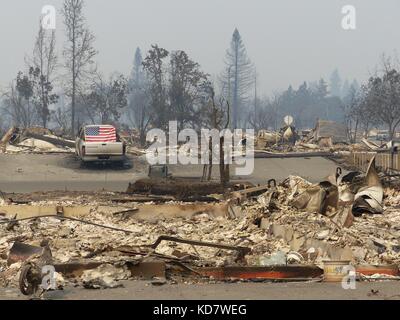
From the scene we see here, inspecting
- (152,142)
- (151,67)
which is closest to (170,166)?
(152,142)

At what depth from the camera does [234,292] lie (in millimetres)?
8062

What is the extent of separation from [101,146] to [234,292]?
20.4 metres

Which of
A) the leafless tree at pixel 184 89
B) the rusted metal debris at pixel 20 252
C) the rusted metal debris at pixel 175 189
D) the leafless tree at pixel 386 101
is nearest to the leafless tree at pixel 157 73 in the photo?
the leafless tree at pixel 184 89

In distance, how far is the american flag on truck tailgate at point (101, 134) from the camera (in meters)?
28.0

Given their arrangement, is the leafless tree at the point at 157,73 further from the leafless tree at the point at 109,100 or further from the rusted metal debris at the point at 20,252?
the rusted metal debris at the point at 20,252

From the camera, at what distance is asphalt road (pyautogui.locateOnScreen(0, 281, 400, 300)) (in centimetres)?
776

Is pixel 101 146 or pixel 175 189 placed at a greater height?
pixel 101 146

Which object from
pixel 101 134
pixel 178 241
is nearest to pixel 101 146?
pixel 101 134

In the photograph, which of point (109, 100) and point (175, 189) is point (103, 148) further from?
point (109, 100)

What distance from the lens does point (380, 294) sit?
311 inches

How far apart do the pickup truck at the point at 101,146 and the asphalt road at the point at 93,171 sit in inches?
20.4

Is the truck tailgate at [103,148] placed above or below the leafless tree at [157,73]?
below

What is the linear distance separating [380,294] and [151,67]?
48526 mm

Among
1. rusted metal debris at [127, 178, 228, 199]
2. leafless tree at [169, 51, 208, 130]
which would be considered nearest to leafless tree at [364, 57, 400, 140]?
leafless tree at [169, 51, 208, 130]
